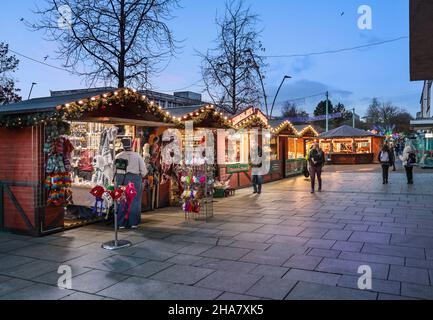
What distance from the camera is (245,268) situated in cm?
465

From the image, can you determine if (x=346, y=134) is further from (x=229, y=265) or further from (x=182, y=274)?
(x=182, y=274)

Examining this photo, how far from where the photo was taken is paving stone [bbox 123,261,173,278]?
177 inches

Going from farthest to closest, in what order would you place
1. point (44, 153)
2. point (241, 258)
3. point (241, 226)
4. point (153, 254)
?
point (241, 226) → point (44, 153) → point (153, 254) → point (241, 258)

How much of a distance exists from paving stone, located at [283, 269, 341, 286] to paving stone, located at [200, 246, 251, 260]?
92cm

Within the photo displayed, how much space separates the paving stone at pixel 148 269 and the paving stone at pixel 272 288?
1.29 meters

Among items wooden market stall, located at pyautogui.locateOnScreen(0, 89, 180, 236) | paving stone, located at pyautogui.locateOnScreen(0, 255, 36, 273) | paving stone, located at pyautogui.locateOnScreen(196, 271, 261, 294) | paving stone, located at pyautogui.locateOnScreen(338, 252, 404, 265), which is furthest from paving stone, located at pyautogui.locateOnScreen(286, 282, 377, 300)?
wooden market stall, located at pyautogui.locateOnScreen(0, 89, 180, 236)

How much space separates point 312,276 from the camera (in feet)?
14.1

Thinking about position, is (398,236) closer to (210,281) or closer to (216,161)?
(210,281)

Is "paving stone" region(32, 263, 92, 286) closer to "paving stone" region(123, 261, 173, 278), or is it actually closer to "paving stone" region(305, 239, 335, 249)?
"paving stone" region(123, 261, 173, 278)

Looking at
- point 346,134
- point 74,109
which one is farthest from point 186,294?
point 346,134

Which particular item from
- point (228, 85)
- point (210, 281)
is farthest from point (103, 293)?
point (228, 85)

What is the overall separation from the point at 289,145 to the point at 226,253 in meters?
15.3

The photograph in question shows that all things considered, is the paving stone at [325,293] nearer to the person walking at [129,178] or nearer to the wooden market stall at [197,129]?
the person walking at [129,178]

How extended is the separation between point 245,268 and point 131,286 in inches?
55.2
